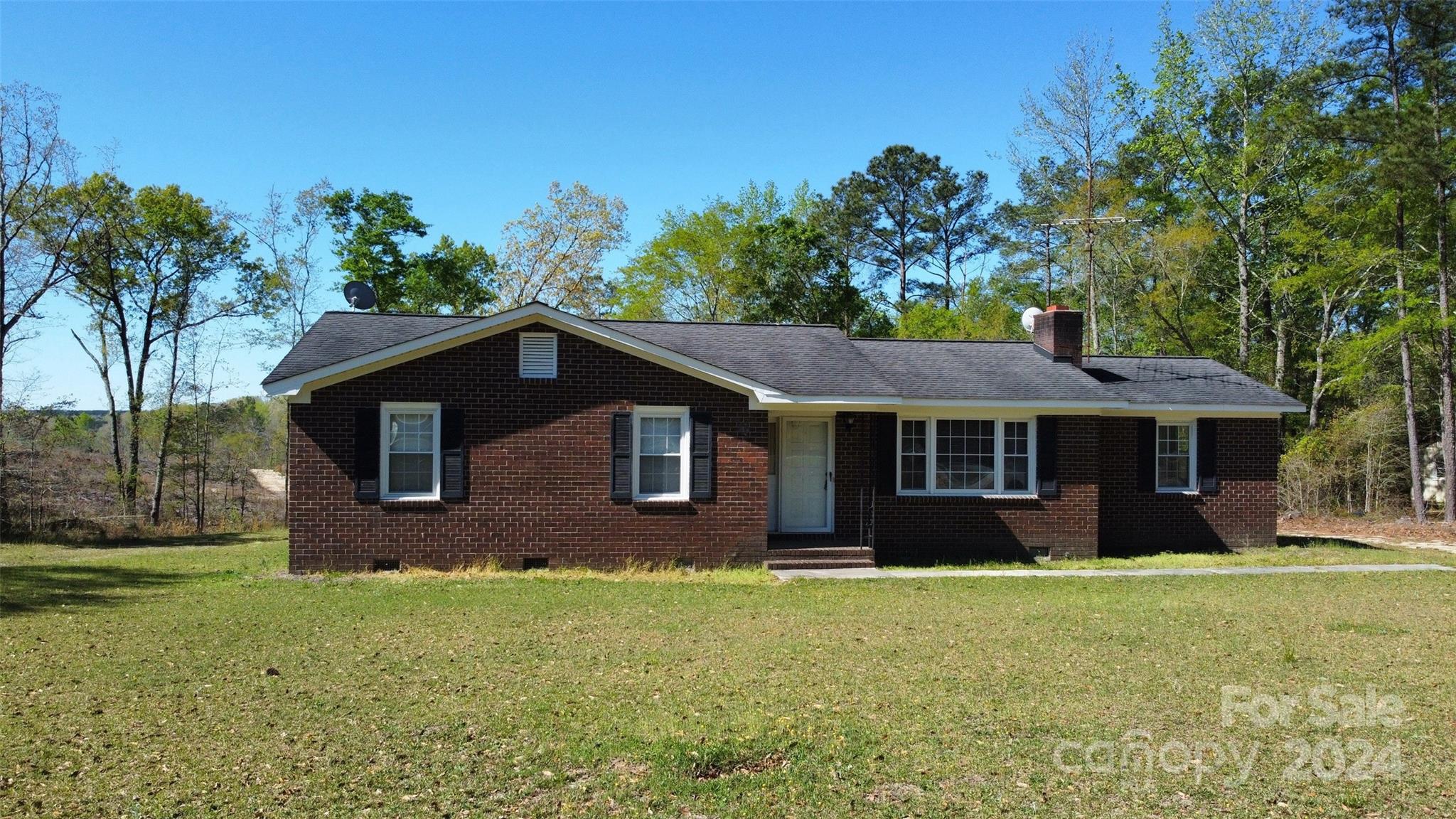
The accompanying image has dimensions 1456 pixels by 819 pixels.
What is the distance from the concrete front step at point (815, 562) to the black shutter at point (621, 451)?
92.0 inches

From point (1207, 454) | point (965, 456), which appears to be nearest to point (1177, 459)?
point (1207, 454)

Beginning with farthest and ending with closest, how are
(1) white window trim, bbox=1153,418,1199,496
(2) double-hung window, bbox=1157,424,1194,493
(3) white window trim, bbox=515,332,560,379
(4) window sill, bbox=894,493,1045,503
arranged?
1. (2) double-hung window, bbox=1157,424,1194,493
2. (1) white window trim, bbox=1153,418,1199,496
3. (4) window sill, bbox=894,493,1045,503
4. (3) white window trim, bbox=515,332,560,379

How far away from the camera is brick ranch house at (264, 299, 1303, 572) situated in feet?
44.8

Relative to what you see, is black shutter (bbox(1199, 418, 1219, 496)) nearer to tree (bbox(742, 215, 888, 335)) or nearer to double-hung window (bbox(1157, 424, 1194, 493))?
double-hung window (bbox(1157, 424, 1194, 493))

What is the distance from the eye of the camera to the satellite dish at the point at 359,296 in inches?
731

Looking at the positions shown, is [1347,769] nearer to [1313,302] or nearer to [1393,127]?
[1393,127]

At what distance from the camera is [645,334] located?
1702 cm

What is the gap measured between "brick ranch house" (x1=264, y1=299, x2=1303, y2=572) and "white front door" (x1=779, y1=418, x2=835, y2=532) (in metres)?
0.04

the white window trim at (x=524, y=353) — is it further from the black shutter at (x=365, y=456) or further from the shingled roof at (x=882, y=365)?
the black shutter at (x=365, y=456)

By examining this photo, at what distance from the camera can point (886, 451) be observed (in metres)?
15.7

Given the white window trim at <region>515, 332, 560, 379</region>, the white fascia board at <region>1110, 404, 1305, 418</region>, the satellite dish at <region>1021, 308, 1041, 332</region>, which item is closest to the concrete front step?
the white window trim at <region>515, 332, 560, 379</region>

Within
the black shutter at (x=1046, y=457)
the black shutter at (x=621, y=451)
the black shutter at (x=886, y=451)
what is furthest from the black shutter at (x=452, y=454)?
the black shutter at (x=1046, y=457)

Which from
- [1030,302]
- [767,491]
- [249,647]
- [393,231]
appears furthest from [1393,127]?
[393,231]

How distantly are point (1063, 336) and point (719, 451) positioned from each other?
7965 millimetres
